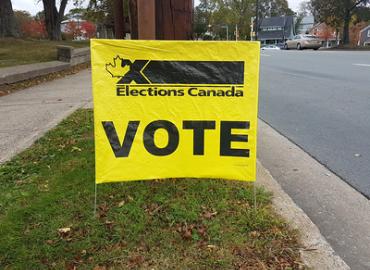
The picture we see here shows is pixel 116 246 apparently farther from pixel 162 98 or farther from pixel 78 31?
pixel 78 31

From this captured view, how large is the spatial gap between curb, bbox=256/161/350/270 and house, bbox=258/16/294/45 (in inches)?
3929

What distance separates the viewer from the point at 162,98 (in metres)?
3.28

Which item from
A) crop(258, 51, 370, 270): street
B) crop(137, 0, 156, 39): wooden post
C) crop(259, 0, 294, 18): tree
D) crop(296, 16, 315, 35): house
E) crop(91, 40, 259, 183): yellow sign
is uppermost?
crop(259, 0, 294, 18): tree

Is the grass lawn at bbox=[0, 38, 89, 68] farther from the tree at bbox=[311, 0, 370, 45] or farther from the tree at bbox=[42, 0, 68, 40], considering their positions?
the tree at bbox=[311, 0, 370, 45]

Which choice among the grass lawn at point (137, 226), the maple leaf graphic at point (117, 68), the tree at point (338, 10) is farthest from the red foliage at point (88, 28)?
the maple leaf graphic at point (117, 68)

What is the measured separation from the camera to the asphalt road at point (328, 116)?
A: 197 inches

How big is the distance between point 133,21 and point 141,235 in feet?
7.12

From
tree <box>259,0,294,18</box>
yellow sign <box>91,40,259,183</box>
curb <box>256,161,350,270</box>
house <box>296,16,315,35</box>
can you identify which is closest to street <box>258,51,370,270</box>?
curb <box>256,161,350,270</box>

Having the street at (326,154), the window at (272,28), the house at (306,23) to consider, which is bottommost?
the street at (326,154)

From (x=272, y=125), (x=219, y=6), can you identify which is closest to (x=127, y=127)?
(x=272, y=125)

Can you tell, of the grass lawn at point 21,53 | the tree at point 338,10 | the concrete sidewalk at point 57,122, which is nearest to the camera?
the concrete sidewalk at point 57,122

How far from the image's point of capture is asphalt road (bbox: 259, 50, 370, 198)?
16.4 ft

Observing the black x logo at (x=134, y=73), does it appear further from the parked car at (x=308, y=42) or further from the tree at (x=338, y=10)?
the tree at (x=338, y=10)

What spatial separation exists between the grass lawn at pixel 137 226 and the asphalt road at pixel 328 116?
156cm
